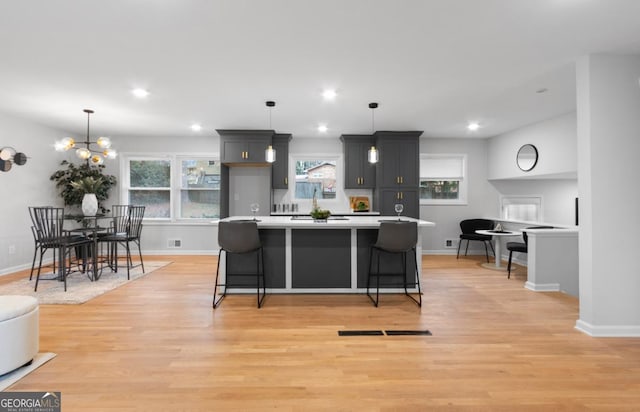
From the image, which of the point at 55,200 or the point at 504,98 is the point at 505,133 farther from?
the point at 55,200

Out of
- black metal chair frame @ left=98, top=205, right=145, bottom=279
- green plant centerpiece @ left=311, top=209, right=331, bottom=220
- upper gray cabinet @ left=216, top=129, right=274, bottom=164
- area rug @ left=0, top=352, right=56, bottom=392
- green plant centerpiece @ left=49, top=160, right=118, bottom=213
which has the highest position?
upper gray cabinet @ left=216, top=129, right=274, bottom=164

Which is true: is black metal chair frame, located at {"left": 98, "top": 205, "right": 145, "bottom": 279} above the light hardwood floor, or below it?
above

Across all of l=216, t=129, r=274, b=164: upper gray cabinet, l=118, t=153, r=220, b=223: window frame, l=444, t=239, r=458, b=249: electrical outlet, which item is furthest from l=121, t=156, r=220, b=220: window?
l=444, t=239, r=458, b=249: electrical outlet

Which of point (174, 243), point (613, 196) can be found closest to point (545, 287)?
point (613, 196)

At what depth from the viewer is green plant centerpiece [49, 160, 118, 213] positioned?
225 inches

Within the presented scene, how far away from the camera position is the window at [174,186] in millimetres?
6719

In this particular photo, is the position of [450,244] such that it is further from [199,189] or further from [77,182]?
[77,182]

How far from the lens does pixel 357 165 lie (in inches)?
253

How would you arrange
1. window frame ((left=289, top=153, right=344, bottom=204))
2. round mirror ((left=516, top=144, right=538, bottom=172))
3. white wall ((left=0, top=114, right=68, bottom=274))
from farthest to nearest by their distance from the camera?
window frame ((left=289, top=153, right=344, bottom=204)), round mirror ((left=516, top=144, right=538, bottom=172)), white wall ((left=0, top=114, right=68, bottom=274))

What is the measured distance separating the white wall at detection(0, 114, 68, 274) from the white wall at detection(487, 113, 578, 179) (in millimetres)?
8578

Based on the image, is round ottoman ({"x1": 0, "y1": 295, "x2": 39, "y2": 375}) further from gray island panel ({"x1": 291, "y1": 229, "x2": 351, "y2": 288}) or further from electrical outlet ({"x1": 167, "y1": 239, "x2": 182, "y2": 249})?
electrical outlet ({"x1": 167, "y1": 239, "x2": 182, "y2": 249})

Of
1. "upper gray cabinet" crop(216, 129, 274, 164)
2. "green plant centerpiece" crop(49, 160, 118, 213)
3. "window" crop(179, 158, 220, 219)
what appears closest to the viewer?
"green plant centerpiece" crop(49, 160, 118, 213)

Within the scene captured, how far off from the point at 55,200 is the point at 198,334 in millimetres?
5152

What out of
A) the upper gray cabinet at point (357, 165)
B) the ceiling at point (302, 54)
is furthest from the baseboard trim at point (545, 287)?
the upper gray cabinet at point (357, 165)
